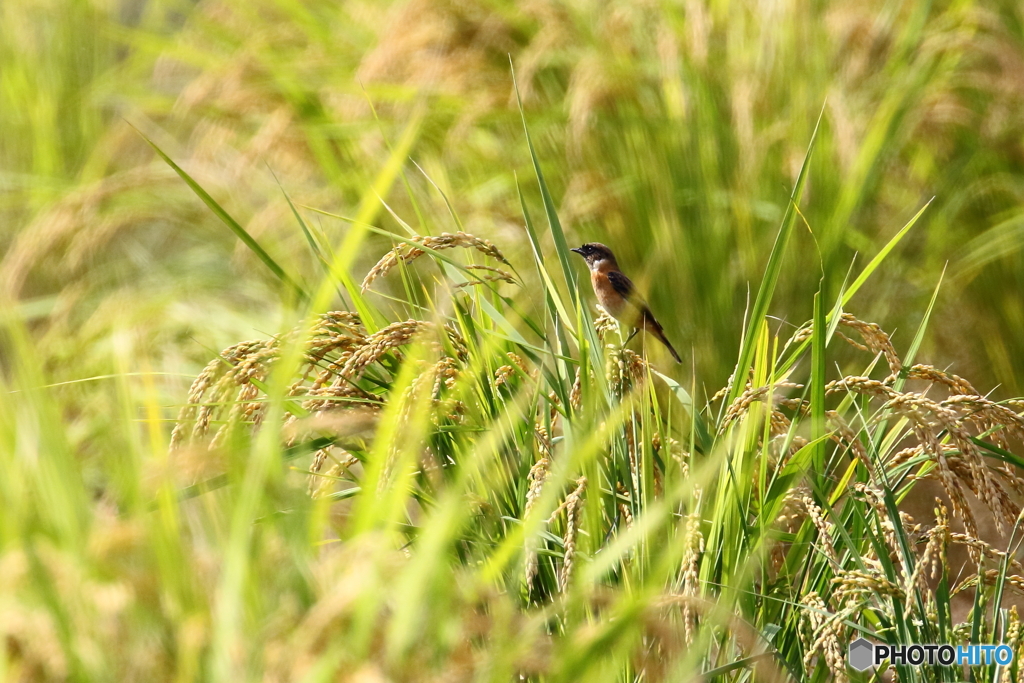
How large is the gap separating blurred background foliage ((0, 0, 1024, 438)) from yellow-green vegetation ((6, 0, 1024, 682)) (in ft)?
0.06

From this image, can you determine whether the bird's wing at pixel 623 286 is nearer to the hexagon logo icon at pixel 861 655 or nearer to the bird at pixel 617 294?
the bird at pixel 617 294

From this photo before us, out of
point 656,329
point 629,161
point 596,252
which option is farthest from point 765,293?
point 629,161

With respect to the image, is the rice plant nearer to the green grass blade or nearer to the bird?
the green grass blade

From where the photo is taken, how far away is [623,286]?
103 inches

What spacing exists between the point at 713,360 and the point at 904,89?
49.8 inches

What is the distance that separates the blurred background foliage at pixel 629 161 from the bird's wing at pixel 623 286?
0.18m

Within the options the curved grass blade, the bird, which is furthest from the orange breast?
the curved grass blade

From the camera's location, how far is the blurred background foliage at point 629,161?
2.92 meters

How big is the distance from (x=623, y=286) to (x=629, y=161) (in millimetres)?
691

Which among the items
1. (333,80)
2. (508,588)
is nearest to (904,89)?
(333,80)

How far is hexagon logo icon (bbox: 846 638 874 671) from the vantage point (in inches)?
55.8

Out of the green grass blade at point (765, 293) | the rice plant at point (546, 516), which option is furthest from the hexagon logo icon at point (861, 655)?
the green grass blade at point (765, 293)

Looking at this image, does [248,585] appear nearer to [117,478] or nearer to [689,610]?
[117,478]

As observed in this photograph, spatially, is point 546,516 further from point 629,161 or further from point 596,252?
point 629,161
